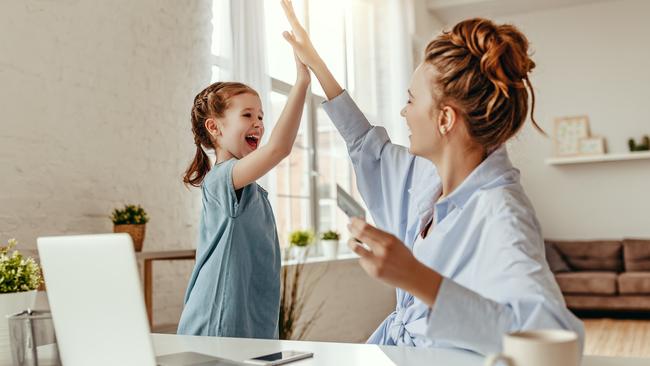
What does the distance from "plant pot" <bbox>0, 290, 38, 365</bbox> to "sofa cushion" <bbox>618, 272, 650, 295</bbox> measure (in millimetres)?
6347

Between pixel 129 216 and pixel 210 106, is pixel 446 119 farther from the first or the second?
pixel 129 216

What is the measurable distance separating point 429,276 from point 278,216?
4.01 metres

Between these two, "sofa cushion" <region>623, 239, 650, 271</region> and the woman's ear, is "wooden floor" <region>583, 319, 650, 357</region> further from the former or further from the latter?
the woman's ear

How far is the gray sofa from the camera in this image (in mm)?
6609

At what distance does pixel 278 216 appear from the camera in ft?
16.3

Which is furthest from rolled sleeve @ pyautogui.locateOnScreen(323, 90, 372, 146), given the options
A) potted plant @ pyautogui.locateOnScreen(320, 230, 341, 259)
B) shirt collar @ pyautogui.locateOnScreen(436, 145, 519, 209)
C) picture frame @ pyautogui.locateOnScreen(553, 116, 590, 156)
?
picture frame @ pyautogui.locateOnScreen(553, 116, 590, 156)

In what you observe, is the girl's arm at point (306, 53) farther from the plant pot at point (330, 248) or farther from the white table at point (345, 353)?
the plant pot at point (330, 248)

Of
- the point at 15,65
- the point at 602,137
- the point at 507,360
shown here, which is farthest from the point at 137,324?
the point at 602,137

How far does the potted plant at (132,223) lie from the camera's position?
2.94m

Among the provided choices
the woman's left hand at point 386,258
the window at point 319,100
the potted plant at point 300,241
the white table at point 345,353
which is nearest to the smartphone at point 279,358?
the white table at point 345,353

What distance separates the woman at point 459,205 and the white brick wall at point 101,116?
4.71ft

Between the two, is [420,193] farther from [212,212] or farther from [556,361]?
[556,361]

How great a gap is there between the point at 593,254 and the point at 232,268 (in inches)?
253

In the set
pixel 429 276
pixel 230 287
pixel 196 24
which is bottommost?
pixel 230 287
